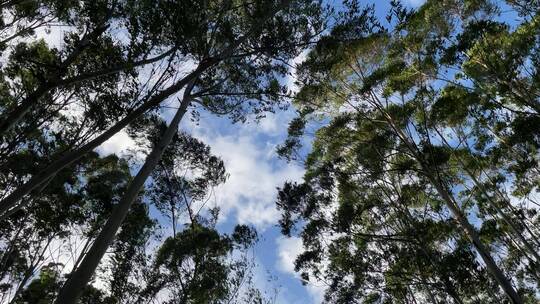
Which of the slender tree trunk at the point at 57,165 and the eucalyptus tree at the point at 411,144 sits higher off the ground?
the eucalyptus tree at the point at 411,144

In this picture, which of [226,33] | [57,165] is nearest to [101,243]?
[57,165]

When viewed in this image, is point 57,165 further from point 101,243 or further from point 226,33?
point 226,33

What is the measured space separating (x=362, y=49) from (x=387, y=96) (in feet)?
5.84

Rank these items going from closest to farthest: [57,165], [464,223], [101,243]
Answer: [57,165]
[101,243]
[464,223]

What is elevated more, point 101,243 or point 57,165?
point 57,165

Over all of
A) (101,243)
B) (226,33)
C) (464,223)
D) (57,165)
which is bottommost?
(101,243)

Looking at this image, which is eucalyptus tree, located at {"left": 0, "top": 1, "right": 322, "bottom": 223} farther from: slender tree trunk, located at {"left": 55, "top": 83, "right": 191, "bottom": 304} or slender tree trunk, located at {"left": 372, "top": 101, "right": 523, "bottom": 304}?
slender tree trunk, located at {"left": 372, "top": 101, "right": 523, "bottom": 304}

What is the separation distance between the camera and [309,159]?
44.9 ft

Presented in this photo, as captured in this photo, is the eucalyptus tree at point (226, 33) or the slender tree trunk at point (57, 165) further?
the eucalyptus tree at point (226, 33)

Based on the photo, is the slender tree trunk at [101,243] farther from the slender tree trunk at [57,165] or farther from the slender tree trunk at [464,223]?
the slender tree trunk at [464,223]

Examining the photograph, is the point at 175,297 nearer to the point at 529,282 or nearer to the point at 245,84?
the point at 245,84

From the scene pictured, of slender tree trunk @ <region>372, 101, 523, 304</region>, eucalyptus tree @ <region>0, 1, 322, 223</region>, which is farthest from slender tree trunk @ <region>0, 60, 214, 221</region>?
slender tree trunk @ <region>372, 101, 523, 304</region>

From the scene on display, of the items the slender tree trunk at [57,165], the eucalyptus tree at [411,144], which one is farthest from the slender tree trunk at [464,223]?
the slender tree trunk at [57,165]

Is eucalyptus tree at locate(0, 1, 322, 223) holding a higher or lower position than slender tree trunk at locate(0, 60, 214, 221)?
higher
